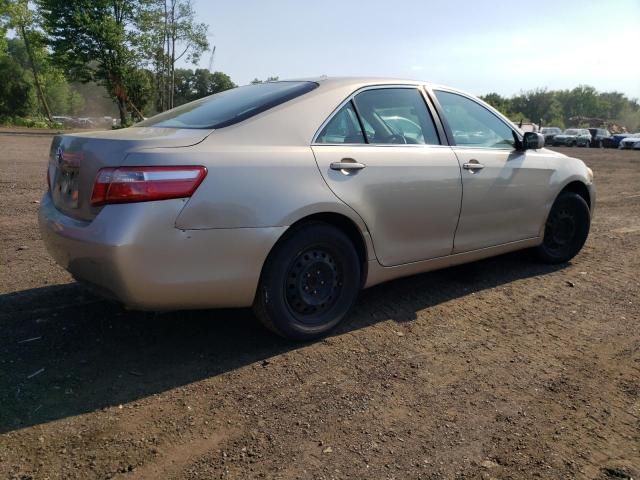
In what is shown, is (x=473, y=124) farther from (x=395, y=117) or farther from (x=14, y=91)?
(x=14, y=91)

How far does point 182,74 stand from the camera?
184 ft

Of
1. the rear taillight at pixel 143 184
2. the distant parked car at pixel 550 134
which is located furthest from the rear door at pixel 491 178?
the distant parked car at pixel 550 134

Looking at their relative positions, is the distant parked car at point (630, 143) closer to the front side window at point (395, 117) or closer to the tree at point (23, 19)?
the front side window at point (395, 117)

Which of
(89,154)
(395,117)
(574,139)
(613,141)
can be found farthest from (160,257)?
(613,141)

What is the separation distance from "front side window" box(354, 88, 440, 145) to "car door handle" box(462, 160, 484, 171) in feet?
0.91

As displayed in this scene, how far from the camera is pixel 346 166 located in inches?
135

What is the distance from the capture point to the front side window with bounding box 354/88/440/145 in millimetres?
3770

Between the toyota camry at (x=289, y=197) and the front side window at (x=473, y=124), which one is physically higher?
the front side window at (x=473, y=124)

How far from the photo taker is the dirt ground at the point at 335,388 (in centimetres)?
234

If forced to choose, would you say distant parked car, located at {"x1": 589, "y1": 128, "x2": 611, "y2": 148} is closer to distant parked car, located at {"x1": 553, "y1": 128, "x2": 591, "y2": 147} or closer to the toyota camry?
distant parked car, located at {"x1": 553, "y1": 128, "x2": 591, "y2": 147}

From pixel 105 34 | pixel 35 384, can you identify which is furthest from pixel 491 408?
pixel 105 34

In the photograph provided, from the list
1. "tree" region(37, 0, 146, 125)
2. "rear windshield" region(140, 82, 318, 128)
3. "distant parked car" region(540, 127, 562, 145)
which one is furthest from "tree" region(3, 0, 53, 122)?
"rear windshield" region(140, 82, 318, 128)

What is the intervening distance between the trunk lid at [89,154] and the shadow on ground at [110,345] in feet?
2.71

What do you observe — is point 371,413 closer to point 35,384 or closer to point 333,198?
point 333,198
